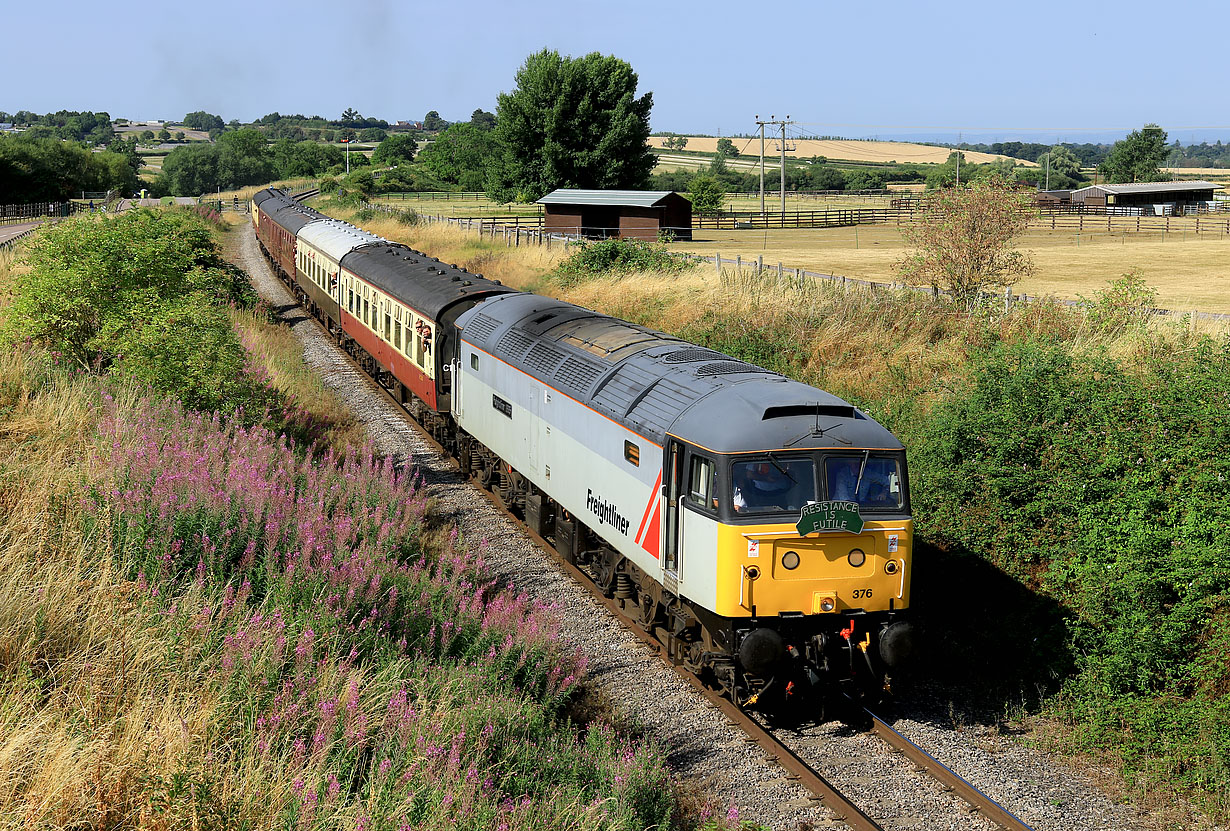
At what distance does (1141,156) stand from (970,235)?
4579 inches

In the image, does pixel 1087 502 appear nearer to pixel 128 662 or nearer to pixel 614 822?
pixel 614 822

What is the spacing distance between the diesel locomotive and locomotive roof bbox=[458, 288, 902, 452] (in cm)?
2

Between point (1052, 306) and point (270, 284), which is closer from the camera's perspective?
point (1052, 306)

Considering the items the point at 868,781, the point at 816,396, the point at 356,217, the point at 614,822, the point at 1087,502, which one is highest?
the point at 356,217

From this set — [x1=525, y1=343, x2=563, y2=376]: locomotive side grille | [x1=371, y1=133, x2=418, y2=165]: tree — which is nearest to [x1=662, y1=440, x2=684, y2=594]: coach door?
[x1=525, y1=343, x2=563, y2=376]: locomotive side grille

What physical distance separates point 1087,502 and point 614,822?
8.16m

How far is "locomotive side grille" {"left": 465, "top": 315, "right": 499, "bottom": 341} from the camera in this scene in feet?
56.5

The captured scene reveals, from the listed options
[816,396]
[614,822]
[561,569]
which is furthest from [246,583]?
[561,569]

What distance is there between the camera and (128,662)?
6.75m

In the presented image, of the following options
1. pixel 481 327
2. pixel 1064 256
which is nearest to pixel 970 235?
pixel 481 327

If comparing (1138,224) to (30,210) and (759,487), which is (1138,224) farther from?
(30,210)

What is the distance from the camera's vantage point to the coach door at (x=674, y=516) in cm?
1043

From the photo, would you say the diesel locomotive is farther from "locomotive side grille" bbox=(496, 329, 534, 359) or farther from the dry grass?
the dry grass

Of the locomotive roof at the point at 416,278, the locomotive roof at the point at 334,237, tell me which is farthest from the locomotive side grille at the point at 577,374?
the locomotive roof at the point at 334,237
